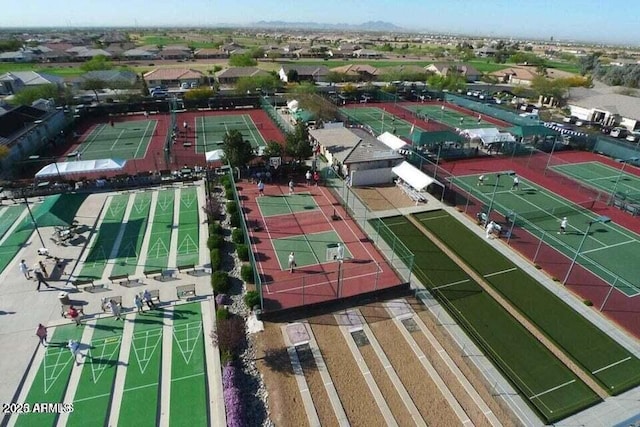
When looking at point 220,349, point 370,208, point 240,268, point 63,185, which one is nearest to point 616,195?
point 370,208

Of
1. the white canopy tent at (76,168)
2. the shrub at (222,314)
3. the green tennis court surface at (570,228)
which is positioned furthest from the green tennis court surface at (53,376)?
the green tennis court surface at (570,228)

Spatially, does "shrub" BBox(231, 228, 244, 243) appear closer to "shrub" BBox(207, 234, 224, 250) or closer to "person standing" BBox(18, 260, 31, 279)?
"shrub" BBox(207, 234, 224, 250)

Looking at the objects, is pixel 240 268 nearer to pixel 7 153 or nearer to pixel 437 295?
pixel 437 295

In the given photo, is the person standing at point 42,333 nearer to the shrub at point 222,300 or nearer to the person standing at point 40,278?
the person standing at point 40,278

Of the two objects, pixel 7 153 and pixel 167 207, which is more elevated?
pixel 7 153

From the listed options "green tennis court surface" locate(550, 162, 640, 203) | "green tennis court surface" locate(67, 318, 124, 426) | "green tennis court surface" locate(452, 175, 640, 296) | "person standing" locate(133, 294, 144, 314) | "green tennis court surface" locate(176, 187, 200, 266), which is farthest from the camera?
"green tennis court surface" locate(550, 162, 640, 203)

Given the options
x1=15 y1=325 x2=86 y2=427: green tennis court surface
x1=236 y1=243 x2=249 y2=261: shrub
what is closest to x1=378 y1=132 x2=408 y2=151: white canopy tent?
x1=236 y1=243 x2=249 y2=261: shrub

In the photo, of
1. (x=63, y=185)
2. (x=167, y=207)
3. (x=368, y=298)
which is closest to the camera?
(x=368, y=298)
